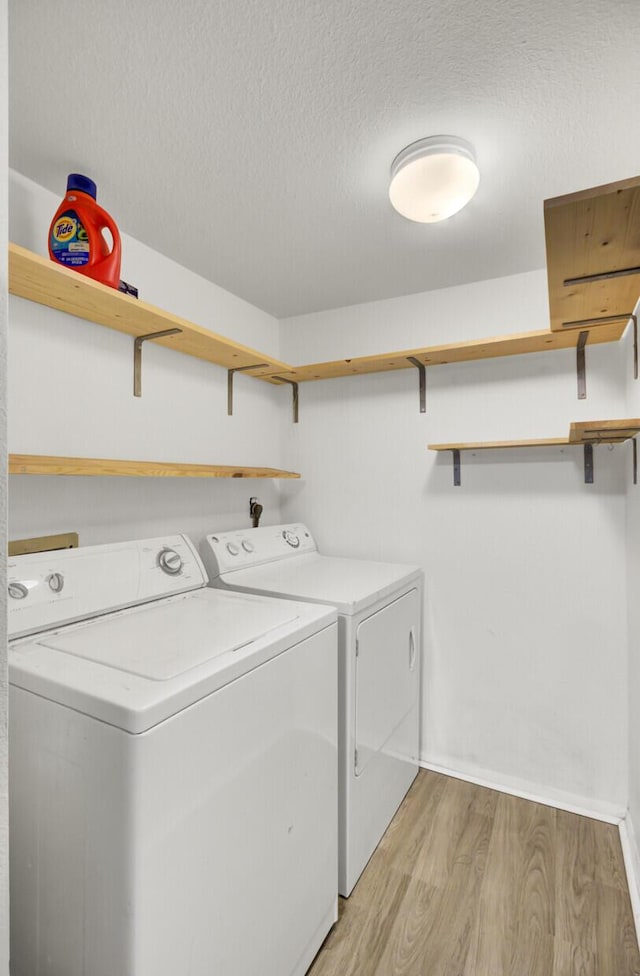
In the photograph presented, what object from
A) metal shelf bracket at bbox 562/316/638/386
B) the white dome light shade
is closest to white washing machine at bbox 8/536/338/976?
the white dome light shade

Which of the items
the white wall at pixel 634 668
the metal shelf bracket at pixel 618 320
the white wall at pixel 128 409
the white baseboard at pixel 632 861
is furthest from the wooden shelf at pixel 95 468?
the white baseboard at pixel 632 861

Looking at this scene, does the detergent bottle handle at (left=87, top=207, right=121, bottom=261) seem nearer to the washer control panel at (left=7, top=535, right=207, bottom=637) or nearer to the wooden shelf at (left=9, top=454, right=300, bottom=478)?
the wooden shelf at (left=9, top=454, right=300, bottom=478)

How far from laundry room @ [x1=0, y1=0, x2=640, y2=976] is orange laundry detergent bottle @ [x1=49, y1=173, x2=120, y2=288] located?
4 cm

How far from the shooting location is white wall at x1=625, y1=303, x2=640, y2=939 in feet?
5.40

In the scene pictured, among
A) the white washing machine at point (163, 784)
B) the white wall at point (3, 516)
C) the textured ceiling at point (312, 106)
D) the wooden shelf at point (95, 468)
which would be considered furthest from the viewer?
the wooden shelf at point (95, 468)

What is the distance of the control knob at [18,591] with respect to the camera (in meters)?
1.23

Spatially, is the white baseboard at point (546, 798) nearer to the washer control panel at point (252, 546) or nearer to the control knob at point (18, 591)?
the washer control panel at point (252, 546)

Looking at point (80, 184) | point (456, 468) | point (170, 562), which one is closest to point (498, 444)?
point (456, 468)

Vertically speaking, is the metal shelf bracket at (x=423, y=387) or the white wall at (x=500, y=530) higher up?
the metal shelf bracket at (x=423, y=387)

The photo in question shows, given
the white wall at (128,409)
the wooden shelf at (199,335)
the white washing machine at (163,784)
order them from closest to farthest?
the white washing machine at (163,784), the wooden shelf at (199,335), the white wall at (128,409)

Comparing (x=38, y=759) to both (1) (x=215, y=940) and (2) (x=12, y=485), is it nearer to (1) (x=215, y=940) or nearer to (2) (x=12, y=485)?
(1) (x=215, y=940)

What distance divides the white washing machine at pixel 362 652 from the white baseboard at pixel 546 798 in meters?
0.21

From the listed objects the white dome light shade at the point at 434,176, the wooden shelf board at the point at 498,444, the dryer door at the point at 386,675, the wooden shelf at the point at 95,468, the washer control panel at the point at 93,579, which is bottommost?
the dryer door at the point at 386,675

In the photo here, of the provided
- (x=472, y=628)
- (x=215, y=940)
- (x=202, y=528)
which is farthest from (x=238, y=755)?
(x=472, y=628)
